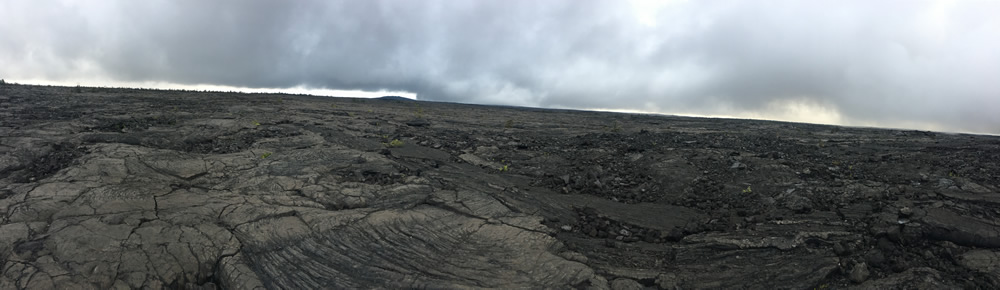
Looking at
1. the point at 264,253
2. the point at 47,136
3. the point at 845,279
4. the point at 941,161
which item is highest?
the point at 941,161

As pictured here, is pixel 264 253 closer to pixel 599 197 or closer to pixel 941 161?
pixel 599 197

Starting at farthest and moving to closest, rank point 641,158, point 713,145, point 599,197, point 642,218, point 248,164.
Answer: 1. point 713,145
2. point 641,158
3. point 248,164
4. point 599,197
5. point 642,218

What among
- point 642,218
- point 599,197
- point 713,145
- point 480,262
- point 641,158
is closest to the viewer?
point 480,262

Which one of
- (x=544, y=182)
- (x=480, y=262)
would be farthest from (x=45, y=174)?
(x=544, y=182)

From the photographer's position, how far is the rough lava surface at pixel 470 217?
227 inches

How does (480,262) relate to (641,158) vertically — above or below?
below

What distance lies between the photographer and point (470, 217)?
771cm

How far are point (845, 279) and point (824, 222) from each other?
182cm

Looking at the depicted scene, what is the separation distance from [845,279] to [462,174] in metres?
7.57

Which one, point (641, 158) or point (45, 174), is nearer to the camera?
point (45, 174)

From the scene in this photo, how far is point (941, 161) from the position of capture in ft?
35.4

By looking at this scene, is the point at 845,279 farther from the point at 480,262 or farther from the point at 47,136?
the point at 47,136

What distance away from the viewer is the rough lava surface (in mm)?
5762

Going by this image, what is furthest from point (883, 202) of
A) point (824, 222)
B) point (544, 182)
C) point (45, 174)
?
point (45, 174)
